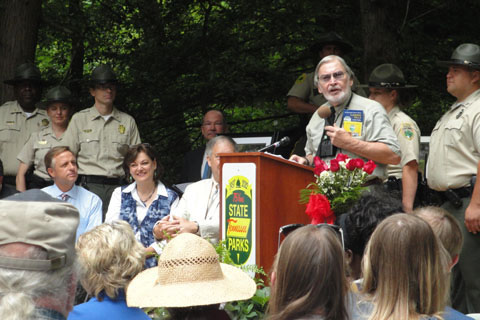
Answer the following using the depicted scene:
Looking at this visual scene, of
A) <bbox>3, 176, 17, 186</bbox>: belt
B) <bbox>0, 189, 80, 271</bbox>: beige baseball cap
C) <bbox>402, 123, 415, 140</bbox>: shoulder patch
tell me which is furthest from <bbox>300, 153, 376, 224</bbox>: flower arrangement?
<bbox>3, 176, 17, 186</bbox>: belt

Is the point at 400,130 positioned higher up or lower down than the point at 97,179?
higher up

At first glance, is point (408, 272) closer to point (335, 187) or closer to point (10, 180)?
point (335, 187)

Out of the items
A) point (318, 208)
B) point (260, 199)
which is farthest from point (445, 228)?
point (260, 199)

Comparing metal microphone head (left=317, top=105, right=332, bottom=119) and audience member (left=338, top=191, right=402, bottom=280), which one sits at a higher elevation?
metal microphone head (left=317, top=105, right=332, bottom=119)

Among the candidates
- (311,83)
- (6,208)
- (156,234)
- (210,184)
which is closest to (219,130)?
(311,83)

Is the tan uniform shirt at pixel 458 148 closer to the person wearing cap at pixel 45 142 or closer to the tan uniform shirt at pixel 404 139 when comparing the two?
the tan uniform shirt at pixel 404 139

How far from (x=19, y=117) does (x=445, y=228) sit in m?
5.90

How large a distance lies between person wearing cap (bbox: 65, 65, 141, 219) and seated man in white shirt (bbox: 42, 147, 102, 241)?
1.81 feet

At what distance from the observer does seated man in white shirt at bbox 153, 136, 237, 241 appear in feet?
18.9

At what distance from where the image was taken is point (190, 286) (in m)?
2.82

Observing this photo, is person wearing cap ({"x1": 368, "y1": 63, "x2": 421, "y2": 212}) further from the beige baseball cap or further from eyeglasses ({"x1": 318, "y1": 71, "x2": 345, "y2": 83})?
the beige baseball cap

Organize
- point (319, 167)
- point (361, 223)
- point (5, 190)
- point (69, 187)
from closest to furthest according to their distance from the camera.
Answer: point (361, 223) → point (319, 167) → point (69, 187) → point (5, 190)

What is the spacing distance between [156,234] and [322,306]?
3366mm

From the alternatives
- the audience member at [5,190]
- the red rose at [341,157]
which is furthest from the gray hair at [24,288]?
the audience member at [5,190]
